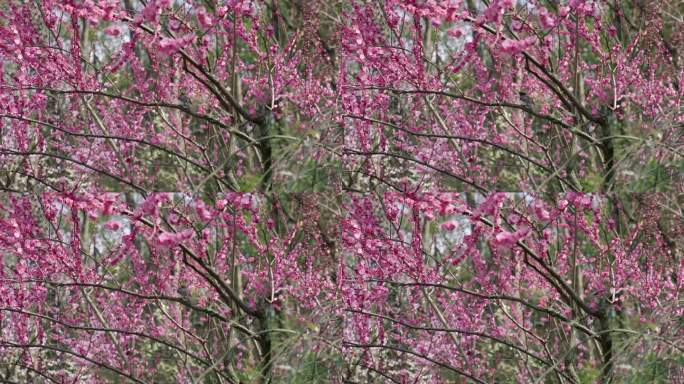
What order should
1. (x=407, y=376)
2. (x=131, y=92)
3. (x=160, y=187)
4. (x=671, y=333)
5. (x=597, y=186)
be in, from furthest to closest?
(x=131, y=92) < (x=160, y=187) < (x=407, y=376) < (x=597, y=186) < (x=671, y=333)

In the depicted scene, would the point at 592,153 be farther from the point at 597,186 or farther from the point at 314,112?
the point at 314,112

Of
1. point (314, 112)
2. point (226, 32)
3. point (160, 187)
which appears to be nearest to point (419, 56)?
point (314, 112)

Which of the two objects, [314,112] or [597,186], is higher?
[314,112]

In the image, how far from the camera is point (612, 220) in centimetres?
440

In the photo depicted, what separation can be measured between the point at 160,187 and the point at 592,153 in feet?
Answer: 8.65

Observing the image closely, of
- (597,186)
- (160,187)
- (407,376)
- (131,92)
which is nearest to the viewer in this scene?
(597,186)

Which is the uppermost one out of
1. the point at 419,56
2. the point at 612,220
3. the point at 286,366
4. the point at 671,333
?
the point at 419,56

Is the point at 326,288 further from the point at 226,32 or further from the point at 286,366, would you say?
the point at 226,32

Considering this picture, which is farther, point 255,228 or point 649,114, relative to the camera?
point 649,114

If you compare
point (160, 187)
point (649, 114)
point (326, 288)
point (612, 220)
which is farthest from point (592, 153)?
point (160, 187)

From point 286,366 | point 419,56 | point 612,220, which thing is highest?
point 419,56

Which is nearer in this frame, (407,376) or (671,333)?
(671,333)

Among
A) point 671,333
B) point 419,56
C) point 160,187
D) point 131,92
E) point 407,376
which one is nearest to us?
point 671,333

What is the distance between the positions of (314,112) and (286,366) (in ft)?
4.52
